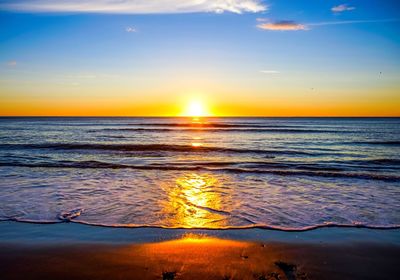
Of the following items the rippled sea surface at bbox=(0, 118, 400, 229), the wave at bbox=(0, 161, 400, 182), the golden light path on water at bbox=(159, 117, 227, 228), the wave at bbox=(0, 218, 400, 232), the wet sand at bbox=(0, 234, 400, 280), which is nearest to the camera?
the wet sand at bbox=(0, 234, 400, 280)

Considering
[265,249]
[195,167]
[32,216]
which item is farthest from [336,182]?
[32,216]

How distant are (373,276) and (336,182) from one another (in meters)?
7.74

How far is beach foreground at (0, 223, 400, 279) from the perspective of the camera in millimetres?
4270

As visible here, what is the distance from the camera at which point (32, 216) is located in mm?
6797

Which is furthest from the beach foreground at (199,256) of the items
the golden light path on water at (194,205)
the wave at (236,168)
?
the wave at (236,168)

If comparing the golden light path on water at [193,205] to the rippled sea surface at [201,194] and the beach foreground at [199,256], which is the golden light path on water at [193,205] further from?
the beach foreground at [199,256]

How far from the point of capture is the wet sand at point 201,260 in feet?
13.9

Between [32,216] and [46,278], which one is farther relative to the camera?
[32,216]

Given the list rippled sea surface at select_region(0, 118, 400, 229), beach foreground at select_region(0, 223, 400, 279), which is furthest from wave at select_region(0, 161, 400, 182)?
beach foreground at select_region(0, 223, 400, 279)

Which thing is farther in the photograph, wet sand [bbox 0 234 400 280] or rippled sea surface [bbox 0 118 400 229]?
rippled sea surface [bbox 0 118 400 229]

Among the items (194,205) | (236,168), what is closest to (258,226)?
(194,205)

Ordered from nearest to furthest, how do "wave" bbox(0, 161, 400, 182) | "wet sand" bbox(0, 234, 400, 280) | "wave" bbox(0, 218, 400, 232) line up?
"wet sand" bbox(0, 234, 400, 280) < "wave" bbox(0, 218, 400, 232) < "wave" bbox(0, 161, 400, 182)

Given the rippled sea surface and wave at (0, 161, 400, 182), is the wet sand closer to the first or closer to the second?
the rippled sea surface

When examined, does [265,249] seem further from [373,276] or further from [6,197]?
[6,197]
